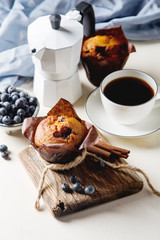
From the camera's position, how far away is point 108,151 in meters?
0.96

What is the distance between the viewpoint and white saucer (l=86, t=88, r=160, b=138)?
1.05m

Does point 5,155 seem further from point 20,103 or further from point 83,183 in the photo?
point 83,183

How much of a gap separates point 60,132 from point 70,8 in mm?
717

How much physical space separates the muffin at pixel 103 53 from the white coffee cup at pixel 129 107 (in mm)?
77

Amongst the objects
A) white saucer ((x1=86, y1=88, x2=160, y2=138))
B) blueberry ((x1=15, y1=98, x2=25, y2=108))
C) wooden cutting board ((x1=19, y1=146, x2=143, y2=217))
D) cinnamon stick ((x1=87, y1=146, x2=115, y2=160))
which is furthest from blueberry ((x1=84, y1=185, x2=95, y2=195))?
blueberry ((x1=15, y1=98, x2=25, y2=108))

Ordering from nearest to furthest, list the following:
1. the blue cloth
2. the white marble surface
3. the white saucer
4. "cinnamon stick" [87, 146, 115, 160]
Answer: the white marble surface, "cinnamon stick" [87, 146, 115, 160], the white saucer, the blue cloth

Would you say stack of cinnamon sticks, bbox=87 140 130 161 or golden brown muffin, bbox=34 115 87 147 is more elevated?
golden brown muffin, bbox=34 115 87 147

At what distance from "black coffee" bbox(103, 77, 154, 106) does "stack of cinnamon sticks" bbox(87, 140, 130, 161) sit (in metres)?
0.15

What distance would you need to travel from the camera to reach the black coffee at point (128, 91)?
1037mm

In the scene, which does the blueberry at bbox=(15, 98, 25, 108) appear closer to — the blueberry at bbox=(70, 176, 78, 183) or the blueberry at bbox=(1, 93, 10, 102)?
the blueberry at bbox=(1, 93, 10, 102)

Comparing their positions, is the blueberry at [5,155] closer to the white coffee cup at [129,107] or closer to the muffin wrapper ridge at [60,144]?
the muffin wrapper ridge at [60,144]

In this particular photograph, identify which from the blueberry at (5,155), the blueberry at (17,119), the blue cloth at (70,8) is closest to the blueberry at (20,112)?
the blueberry at (17,119)

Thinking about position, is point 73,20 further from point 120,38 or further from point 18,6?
point 18,6

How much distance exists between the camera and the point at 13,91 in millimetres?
1094
